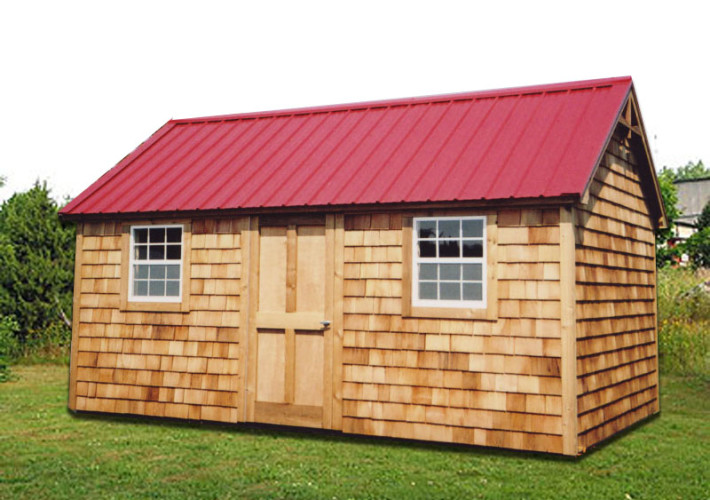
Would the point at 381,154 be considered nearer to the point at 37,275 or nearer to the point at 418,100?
the point at 418,100

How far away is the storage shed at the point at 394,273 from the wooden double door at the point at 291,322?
0.02m

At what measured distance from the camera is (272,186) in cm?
1177

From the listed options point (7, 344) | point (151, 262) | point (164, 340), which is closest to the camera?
point (164, 340)

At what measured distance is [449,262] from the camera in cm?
1032

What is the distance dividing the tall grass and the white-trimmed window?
29.2 ft

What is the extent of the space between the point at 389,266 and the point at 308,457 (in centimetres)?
266

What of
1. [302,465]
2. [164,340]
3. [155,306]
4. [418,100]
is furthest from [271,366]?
[418,100]

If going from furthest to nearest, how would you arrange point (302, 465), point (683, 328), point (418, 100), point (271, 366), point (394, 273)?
point (683, 328), point (418, 100), point (271, 366), point (394, 273), point (302, 465)

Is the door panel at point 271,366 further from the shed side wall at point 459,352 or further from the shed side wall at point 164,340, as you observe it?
the shed side wall at point 459,352

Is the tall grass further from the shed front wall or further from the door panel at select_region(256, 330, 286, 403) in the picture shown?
the door panel at select_region(256, 330, 286, 403)

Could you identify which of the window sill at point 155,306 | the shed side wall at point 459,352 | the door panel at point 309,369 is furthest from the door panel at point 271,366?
the window sill at point 155,306

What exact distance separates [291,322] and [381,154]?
2.75 m

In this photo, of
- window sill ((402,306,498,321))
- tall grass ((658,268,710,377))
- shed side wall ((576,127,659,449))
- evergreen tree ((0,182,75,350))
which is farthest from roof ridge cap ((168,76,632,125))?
tall grass ((658,268,710,377))

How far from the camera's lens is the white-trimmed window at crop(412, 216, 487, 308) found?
10188mm
